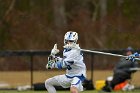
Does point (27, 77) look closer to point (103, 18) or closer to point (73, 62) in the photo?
point (73, 62)

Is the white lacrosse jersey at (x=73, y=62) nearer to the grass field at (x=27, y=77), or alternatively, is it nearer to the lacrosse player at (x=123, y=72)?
the lacrosse player at (x=123, y=72)

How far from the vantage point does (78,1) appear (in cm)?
4362

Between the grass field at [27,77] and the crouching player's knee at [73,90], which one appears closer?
the crouching player's knee at [73,90]

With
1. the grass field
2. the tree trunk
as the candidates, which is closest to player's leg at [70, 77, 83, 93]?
the grass field

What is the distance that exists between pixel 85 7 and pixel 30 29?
5397mm

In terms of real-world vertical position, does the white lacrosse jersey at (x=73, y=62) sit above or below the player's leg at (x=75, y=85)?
above

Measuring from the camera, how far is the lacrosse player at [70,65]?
14891 mm

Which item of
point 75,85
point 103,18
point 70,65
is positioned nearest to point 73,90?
A: point 75,85

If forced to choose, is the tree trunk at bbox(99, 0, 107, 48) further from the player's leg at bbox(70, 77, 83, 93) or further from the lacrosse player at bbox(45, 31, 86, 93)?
the player's leg at bbox(70, 77, 83, 93)

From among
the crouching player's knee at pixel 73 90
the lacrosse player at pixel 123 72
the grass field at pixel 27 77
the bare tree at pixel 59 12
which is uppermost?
the bare tree at pixel 59 12

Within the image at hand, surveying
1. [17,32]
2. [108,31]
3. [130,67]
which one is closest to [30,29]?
[17,32]

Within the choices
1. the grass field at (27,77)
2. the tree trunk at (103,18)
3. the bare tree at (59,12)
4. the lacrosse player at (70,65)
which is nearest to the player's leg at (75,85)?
the lacrosse player at (70,65)

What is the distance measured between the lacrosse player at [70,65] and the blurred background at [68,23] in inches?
675

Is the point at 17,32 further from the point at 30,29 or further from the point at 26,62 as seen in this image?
the point at 26,62
